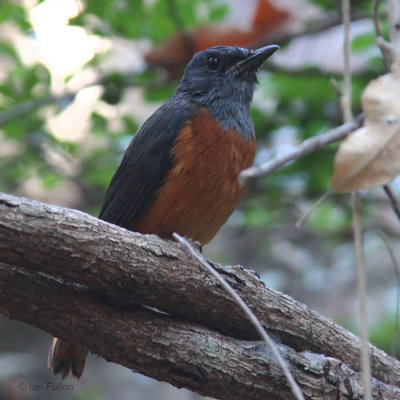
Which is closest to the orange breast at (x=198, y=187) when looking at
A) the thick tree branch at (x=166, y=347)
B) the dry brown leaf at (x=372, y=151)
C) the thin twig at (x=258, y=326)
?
the thick tree branch at (x=166, y=347)

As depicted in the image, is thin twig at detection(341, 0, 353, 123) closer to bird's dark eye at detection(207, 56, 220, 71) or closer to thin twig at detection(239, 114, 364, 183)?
thin twig at detection(239, 114, 364, 183)

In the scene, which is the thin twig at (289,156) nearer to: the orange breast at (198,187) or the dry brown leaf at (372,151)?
the dry brown leaf at (372,151)

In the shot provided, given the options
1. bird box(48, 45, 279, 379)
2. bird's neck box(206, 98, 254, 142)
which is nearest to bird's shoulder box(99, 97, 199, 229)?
bird box(48, 45, 279, 379)

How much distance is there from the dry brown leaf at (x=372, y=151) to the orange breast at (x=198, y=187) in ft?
6.83

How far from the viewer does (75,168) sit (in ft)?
18.9

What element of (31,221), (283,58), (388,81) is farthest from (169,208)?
(283,58)

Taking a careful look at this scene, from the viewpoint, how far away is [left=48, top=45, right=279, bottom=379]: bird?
3.79m

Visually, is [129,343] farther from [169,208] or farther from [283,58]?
[283,58]

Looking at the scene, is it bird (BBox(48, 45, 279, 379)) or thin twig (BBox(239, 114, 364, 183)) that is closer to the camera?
thin twig (BBox(239, 114, 364, 183))

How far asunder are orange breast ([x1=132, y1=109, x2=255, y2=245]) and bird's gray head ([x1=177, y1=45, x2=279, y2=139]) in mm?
347

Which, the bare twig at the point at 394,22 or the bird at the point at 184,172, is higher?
the bird at the point at 184,172

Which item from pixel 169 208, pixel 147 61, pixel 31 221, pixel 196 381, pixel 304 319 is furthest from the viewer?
pixel 147 61

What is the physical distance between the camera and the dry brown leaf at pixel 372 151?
1.67 m

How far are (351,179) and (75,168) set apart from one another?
4.35 metres
